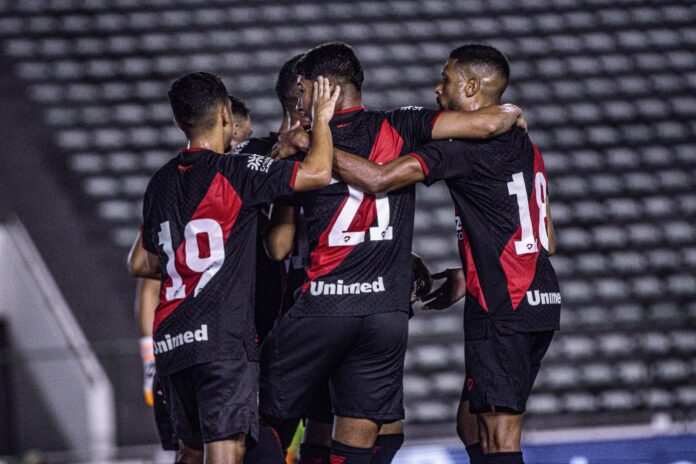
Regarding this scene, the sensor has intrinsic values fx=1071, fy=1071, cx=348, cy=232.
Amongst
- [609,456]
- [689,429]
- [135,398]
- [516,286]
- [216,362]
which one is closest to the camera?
[216,362]

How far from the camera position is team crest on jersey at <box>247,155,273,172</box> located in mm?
3861

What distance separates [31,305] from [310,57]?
6.55 m

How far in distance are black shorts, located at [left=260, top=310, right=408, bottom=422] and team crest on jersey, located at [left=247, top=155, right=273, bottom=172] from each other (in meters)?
0.55

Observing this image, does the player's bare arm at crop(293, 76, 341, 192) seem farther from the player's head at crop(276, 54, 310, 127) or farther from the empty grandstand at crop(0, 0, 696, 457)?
the empty grandstand at crop(0, 0, 696, 457)

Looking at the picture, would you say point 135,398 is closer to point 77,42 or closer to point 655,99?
point 77,42

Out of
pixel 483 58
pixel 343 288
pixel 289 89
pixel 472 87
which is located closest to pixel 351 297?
pixel 343 288

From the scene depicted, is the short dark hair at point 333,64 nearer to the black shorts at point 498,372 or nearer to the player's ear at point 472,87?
the player's ear at point 472,87

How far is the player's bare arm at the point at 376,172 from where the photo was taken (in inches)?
152

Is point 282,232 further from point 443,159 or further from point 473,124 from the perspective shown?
point 473,124

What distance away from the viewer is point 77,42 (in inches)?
505

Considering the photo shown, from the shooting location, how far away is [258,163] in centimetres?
388

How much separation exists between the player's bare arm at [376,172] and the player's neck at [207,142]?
453 mm

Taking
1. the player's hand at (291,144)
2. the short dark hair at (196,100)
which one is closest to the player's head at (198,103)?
the short dark hair at (196,100)

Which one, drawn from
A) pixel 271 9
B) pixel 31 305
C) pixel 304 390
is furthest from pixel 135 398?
pixel 271 9
